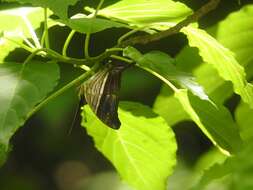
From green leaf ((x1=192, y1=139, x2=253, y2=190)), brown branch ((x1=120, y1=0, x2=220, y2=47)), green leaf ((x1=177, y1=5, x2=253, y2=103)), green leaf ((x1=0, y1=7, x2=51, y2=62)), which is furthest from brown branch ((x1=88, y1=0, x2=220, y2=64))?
green leaf ((x1=192, y1=139, x2=253, y2=190))

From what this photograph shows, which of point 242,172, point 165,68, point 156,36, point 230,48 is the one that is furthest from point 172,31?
point 242,172

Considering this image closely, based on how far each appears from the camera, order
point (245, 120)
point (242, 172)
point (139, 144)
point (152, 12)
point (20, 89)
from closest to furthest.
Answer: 1. point (242, 172)
2. point (20, 89)
3. point (152, 12)
4. point (139, 144)
5. point (245, 120)

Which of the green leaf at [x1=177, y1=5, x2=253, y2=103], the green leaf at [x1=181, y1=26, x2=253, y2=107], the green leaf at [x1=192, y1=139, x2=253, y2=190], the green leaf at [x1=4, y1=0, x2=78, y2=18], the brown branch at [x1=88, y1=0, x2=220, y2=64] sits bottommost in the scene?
the green leaf at [x1=177, y1=5, x2=253, y2=103]

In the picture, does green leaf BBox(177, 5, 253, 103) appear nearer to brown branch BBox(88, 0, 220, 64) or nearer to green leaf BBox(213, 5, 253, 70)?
green leaf BBox(213, 5, 253, 70)

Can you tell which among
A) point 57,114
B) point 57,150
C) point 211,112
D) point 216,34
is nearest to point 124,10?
point 211,112

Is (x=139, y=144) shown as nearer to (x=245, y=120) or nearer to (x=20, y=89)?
(x=245, y=120)

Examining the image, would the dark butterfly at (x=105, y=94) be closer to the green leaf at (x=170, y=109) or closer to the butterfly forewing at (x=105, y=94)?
the butterfly forewing at (x=105, y=94)

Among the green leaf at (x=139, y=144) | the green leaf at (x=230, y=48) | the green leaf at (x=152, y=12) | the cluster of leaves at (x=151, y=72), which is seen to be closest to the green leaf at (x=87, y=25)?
the cluster of leaves at (x=151, y=72)

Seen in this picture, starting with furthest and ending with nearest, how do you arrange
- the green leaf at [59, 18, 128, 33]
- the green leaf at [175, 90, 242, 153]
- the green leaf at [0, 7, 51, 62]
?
the green leaf at [0, 7, 51, 62], the green leaf at [175, 90, 242, 153], the green leaf at [59, 18, 128, 33]
